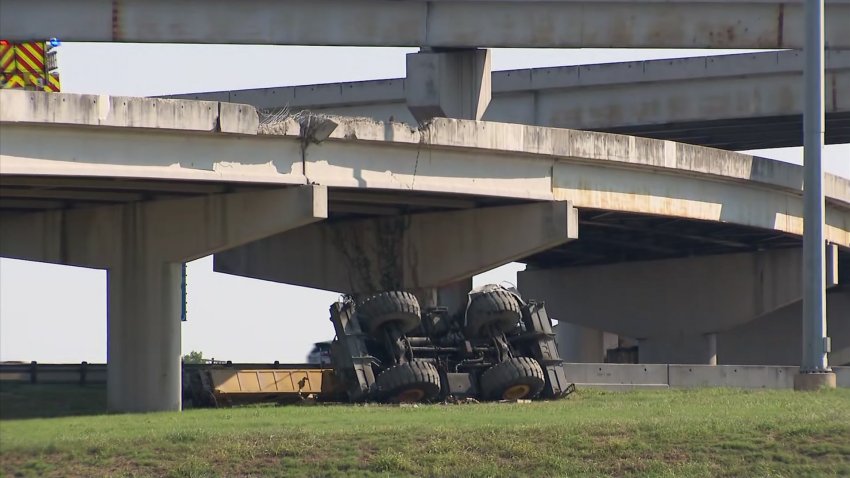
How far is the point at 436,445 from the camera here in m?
21.3

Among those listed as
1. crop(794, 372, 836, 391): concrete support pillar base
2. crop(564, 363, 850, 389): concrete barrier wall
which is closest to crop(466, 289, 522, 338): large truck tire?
crop(564, 363, 850, 389): concrete barrier wall

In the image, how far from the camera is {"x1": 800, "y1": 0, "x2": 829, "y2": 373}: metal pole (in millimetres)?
34531

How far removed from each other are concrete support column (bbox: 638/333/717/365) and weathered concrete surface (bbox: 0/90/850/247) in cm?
867

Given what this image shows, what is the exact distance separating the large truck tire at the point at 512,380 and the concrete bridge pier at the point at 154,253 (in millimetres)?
4630

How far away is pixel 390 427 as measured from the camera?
74.9ft

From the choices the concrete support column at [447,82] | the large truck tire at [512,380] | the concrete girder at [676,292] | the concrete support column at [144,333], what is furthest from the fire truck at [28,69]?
the concrete girder at [676,292]

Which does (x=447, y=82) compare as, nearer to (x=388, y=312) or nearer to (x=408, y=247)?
(x=408, y=247)

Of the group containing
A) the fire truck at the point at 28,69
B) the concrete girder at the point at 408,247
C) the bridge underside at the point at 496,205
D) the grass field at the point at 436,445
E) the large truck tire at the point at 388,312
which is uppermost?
the fire truck at the point at 28,69

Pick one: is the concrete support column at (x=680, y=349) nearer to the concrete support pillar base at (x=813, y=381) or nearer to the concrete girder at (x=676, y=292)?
the concrete girder at (x=676, y=292)

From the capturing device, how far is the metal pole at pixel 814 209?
113ft

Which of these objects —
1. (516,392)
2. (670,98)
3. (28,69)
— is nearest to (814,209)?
(516,392)

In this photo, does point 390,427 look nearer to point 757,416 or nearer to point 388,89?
point 757,416

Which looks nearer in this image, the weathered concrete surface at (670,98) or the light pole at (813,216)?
the light pole at (813,216)

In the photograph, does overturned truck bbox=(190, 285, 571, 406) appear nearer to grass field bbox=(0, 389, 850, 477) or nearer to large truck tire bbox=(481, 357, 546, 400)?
large truck tire bbox=(481, 357, 546, 400)
